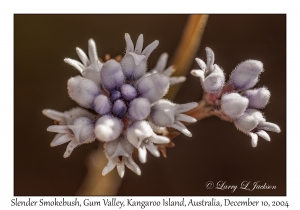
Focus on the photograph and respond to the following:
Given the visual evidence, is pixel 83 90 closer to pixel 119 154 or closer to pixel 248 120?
pixel 119 154

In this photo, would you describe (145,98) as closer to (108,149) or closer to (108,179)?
(108,149)

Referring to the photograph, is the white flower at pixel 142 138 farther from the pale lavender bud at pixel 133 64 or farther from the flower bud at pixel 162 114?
the pale lavender bud at pixel 133 64

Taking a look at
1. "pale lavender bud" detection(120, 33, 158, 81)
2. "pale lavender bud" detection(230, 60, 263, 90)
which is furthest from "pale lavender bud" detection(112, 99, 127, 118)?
"pale lavender bud" detection(230, 60, 263, 90)

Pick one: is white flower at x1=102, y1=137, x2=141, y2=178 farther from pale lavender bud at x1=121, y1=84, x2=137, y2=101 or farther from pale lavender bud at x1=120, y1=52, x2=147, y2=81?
pale lavender bud at x1=120, y1=52, x2=147, y2=81

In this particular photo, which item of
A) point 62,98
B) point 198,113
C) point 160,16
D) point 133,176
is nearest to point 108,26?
point 160,16

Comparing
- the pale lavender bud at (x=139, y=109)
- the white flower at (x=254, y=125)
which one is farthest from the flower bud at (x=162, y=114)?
the white flower at (x=254, y=125)

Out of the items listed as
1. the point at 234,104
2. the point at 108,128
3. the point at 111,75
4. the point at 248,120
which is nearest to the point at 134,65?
the point at 111,75

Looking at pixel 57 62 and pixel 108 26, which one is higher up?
pixel 108 26
